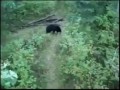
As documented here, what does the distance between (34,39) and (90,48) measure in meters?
1.99

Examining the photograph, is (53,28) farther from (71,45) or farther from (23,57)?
(23,57)

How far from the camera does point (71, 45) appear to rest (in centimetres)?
973

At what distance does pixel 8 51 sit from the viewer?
918cm

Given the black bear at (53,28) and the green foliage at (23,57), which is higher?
the black bear at (53,28)

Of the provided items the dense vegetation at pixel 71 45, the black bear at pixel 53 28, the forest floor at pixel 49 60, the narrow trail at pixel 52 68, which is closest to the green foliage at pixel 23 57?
the dense vegetation at pixel 71 45

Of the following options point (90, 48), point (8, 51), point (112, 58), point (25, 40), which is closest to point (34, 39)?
point (25, 40)

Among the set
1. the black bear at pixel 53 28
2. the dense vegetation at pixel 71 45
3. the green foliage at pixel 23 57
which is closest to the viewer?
the green foliage at pixel 23 57

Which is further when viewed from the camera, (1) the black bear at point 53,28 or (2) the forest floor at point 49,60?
(1) the black bear at point 53,28

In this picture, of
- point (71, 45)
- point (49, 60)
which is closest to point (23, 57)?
point (49, 60)

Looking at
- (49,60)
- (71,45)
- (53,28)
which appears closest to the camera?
(49,60)

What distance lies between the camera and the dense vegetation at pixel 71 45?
28.5 ft

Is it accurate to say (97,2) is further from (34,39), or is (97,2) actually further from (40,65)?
(40,65)

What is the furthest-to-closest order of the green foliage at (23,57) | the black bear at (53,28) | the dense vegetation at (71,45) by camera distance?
1. the black bear at (53,28)
2. the dense vegetation at (71,45)
3. the green foliage at (23,57)

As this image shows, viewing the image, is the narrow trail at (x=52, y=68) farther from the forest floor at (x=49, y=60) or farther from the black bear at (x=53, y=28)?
the black bear at (x=53, y=28)
